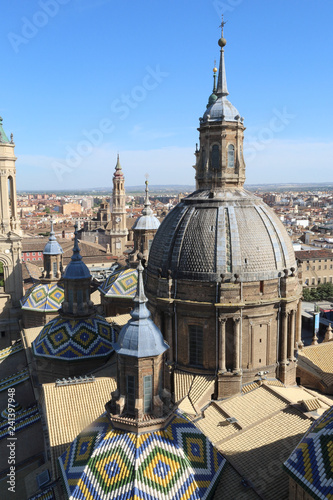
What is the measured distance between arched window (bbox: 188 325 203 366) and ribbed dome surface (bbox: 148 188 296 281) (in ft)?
7.82

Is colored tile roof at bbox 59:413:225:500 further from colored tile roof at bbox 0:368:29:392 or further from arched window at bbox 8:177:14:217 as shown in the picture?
arched window at bbox 8:177:14:217

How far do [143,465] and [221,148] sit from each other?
50.0ft

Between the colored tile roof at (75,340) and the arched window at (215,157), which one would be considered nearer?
the arched window at (215,157)

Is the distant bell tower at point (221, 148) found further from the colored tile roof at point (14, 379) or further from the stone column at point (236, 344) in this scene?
the colored tile roof at point (14, 379)

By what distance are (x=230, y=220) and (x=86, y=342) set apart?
10.4 metres

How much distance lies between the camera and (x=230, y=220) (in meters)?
20.2

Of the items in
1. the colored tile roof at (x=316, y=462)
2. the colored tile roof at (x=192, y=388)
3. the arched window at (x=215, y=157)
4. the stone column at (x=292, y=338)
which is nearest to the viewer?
the colored tile roof at (x=316, y=462)

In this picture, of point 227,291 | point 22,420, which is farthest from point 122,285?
point 227,291

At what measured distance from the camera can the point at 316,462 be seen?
1140cm

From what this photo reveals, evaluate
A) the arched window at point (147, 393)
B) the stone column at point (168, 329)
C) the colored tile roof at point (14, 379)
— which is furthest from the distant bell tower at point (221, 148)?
the colored tile roof at point (14, 379)

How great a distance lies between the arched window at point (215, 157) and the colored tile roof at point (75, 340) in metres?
10.8

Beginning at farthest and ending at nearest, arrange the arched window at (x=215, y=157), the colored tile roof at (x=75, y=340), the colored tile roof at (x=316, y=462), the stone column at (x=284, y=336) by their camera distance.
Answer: the colored tile roof at (x=75, y=340), the arched window at (x=215, y=157), the stone column at (x=284, y=336), the colored tile roof at (x=316, y=462)

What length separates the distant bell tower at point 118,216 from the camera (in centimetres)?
8050

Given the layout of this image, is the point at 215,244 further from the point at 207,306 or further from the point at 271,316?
the point at 271,316
